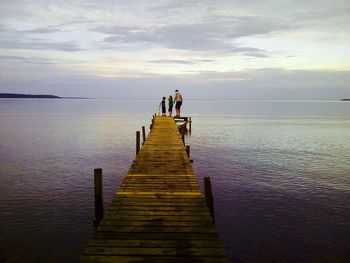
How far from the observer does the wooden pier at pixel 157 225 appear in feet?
19.3

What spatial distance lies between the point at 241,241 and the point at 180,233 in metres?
6.62

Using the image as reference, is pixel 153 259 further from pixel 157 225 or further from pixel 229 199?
pixel 229 199

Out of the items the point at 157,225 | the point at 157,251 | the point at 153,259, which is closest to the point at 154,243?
the point at 157,251

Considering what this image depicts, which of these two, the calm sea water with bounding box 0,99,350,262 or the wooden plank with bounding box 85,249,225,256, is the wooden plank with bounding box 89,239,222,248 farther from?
the calm sea water with bounding box 0,99,350,262

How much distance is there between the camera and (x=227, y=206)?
641 inches

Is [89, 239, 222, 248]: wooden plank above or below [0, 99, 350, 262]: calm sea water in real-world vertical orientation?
above

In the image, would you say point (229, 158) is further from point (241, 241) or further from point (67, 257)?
point (67, 257)

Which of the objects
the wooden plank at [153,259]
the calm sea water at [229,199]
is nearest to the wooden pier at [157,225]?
the wooden plank at [153,259]

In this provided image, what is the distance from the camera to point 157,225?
721 centimetres

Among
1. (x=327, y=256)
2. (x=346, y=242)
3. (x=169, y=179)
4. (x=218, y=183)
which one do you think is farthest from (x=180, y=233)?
(x=218, y=183)

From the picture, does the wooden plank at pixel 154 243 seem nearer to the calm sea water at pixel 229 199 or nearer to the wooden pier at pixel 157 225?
the wooden pier at pixel 157 225

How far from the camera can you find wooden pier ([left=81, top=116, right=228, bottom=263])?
587cm

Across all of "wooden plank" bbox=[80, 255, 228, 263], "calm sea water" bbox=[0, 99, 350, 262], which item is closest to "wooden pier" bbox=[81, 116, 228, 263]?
"wooden plank" bbox=[80, 255, 228, 263]

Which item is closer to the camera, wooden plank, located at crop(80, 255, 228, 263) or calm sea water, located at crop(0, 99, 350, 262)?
wooden plank, located at crop(80, 255, 228, 263)
